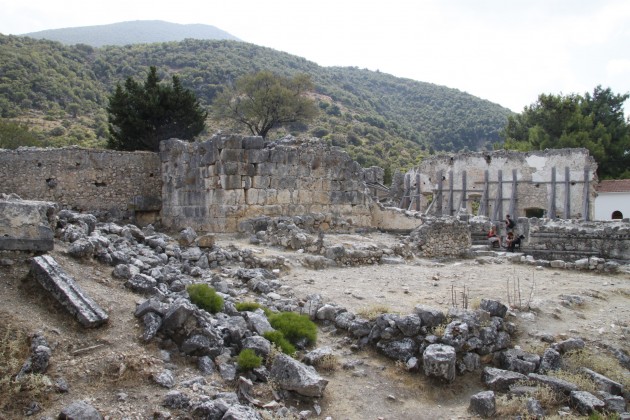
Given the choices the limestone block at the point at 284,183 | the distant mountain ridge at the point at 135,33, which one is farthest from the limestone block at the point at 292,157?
the distant mountain ridge at the point at 135,33

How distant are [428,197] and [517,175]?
6.44 meters

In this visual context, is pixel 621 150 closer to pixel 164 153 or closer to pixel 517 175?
pixel 517 175

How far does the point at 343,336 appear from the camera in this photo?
23.5 ft

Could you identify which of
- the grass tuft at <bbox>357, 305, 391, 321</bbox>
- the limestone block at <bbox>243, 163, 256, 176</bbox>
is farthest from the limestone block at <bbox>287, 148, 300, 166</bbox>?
the grass tuft at <bbox>357, 305, 391, 321</bbox>

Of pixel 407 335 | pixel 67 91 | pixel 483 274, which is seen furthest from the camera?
pixel 67 91

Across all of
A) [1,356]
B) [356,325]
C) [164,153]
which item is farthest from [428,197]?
[1,356]

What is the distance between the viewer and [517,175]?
2708 centimetres

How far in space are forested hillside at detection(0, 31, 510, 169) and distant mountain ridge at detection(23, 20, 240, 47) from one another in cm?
7988

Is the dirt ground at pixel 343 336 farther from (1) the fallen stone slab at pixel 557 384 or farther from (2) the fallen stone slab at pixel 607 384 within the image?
(2) the fallen stone slab at pixel 607 384

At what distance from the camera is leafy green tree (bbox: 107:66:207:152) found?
67.5 ft

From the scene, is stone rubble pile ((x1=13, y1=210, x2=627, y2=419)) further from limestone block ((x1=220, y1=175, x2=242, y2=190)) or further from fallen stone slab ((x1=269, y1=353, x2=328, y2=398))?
limestone block ((x1=220, y1=175, x2=242, y2=190))

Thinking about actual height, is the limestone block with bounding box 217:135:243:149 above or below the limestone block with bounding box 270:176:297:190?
above

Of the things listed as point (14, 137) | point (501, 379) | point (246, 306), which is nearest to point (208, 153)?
point (246, 306)

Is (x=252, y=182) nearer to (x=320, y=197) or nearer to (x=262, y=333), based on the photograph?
(x=320, y=197)
